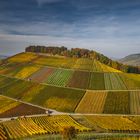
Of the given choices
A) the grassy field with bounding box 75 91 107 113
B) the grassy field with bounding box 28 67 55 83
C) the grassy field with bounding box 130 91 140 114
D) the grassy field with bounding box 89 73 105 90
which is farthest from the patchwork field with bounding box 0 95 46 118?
the grassy field with bounding box 89 73 105 90

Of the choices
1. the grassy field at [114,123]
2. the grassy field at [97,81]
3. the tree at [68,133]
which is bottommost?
the grassy field at [114,123]

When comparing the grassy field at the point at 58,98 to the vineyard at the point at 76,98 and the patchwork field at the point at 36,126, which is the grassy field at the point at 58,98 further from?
the patchwork field at the point at 36,126

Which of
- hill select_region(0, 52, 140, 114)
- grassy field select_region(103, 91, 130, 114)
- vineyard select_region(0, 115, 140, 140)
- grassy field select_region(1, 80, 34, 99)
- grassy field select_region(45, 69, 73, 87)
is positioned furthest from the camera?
grassy field select_region(45, 69, 73, 87)

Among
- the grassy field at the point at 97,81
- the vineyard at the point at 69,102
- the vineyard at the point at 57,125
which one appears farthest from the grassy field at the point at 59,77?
the vineyard at the point at 57,125

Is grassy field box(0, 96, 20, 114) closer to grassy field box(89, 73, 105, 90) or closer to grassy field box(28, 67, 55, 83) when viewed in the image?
grassy field box(28, 67, 55, 83)

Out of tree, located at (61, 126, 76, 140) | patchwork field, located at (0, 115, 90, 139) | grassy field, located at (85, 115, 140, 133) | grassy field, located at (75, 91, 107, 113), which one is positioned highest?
grassy field, located at (75, 91, 107, 113)

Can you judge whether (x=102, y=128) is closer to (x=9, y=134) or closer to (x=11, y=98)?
(x=9, y=134)

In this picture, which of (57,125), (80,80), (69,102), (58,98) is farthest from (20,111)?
(80,80)

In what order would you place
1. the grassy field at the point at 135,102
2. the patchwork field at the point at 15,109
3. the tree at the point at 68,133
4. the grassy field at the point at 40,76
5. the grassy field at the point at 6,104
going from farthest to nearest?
the grassy field at the point at 40,76
the grassy field at the point at 6,104
the grassy field at the point at 135,102
the patchwork field at the point at 15,109
the tree at the point at 68,133
